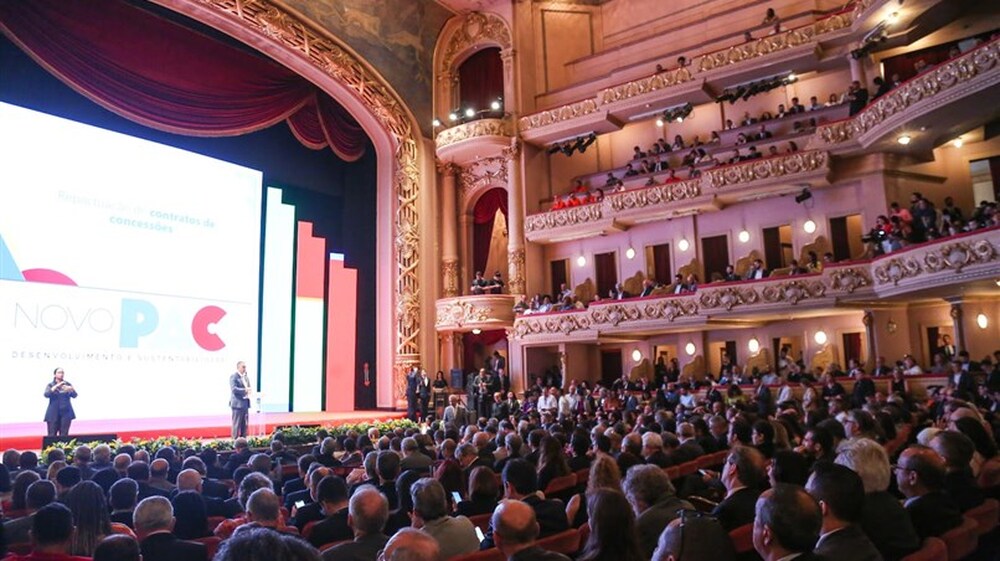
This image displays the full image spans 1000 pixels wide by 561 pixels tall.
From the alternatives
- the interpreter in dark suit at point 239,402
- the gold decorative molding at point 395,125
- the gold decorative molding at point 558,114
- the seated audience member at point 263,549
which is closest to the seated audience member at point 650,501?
the seated audience member at point 263,549

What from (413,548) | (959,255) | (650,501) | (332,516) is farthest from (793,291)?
(413,548)

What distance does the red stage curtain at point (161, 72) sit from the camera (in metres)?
13.9

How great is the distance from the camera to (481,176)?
2250 centimetres

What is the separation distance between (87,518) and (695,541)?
3086mm

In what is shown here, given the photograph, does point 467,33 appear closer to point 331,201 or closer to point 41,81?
point 331,201

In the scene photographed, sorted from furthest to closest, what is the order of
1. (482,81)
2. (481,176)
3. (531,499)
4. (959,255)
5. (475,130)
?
1. (482,81)
2. (481,176)
3. (475,130)
4. (959,255)
5. (531,499)

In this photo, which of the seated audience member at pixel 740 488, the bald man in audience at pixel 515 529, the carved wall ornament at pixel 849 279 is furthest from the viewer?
the carved wall ornament at pixel 849 279

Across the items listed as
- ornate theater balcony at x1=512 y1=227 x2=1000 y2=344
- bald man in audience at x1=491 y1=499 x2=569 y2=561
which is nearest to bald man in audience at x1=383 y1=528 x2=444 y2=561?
bald man in audience at x1=491 y1=499 x2=569 y2=561

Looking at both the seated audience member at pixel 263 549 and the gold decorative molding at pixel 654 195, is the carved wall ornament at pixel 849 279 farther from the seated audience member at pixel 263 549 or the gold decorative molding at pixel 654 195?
the seated audience member at pixel 263 549

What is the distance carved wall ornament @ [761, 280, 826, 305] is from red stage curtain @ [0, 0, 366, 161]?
39.1 feet

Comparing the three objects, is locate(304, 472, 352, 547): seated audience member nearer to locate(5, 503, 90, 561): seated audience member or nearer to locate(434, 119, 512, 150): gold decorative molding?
locate(5, 503, 90, 561): seated audience member

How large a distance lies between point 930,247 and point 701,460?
979 centimetres

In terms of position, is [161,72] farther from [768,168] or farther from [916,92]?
[916,92]

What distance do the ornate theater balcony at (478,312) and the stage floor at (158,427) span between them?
4.88 m
